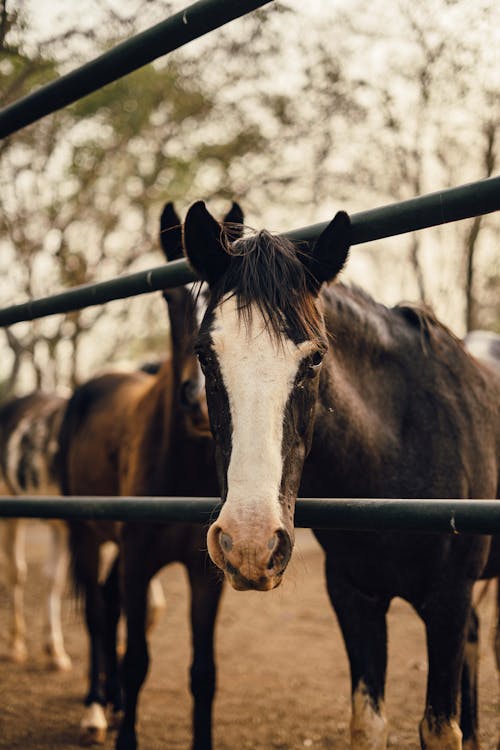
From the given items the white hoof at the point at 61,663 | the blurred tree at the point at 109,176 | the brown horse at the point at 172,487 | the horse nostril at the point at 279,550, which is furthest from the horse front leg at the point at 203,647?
the blurred tree at the point at 109,176

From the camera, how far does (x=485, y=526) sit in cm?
141

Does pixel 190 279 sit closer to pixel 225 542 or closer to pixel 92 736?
pixel 225 542

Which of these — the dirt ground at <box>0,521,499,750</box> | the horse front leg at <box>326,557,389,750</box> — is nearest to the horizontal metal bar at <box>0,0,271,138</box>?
the dirt ground at <box>0,521,499,750</box>

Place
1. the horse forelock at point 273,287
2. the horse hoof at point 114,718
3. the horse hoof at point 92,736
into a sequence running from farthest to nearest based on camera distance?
the horse hoof at point 114,718 → the horse hoof at point 92,736 → the horse forelock at point 273,287

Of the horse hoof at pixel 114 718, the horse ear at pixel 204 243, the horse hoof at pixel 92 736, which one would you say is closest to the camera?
the horse ear at pixel 204 243

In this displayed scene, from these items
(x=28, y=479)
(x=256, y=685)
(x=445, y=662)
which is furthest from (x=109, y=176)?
(x=445, y=662)

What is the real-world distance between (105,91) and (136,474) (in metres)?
7.63

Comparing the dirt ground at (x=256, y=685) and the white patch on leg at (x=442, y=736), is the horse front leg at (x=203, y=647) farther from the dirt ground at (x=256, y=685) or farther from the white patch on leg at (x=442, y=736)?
the white patch on leg at (x=442, y=736)

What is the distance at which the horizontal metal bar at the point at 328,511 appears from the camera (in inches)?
56.4

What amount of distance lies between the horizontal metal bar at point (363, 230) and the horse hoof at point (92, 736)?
271 cm

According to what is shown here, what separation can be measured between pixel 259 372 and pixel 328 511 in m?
0.37

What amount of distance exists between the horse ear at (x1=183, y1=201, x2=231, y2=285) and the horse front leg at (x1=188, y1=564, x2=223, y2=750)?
180cm

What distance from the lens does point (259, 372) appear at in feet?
5.94

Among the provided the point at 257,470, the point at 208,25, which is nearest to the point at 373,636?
the point at 257,470
